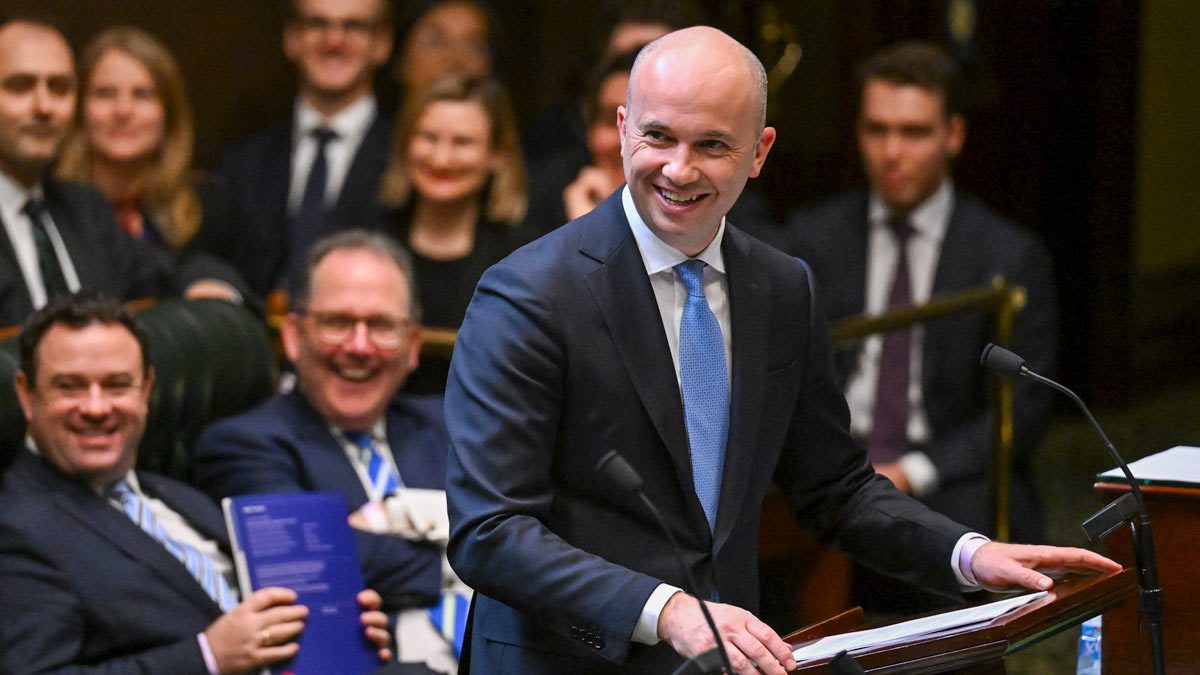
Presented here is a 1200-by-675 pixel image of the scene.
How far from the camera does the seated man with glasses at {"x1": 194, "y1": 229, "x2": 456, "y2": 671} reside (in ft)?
11.2

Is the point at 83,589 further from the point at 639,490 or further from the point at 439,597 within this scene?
the point at 639,490

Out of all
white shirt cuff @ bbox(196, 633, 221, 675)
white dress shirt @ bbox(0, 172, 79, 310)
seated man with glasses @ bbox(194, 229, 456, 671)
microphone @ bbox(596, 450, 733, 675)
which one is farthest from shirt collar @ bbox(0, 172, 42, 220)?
microphone @ bbox(596, 450, 733, 675)

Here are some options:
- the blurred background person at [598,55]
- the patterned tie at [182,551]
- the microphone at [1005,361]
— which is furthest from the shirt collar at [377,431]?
the microphone at [1005,361]

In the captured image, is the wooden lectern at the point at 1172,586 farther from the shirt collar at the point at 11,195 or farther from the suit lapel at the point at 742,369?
the shirt collar at the point at 11,195

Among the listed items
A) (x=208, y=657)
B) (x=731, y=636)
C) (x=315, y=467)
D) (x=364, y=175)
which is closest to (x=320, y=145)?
(x=364, y=175)

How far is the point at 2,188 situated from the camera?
3.96m

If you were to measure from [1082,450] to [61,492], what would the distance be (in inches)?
184

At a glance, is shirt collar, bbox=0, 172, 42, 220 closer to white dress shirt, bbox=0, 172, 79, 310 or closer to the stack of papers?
white dress shirt, bbox=0, 172, 79, 310

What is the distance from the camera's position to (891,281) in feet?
15.1

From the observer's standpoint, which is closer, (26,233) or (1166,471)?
(1166,471)

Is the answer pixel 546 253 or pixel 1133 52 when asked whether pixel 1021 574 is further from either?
pixel 1133 52

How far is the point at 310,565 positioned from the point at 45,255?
116cm

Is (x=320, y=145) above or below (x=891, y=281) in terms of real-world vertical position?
above

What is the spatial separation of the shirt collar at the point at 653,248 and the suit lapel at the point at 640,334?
1 centimetres
